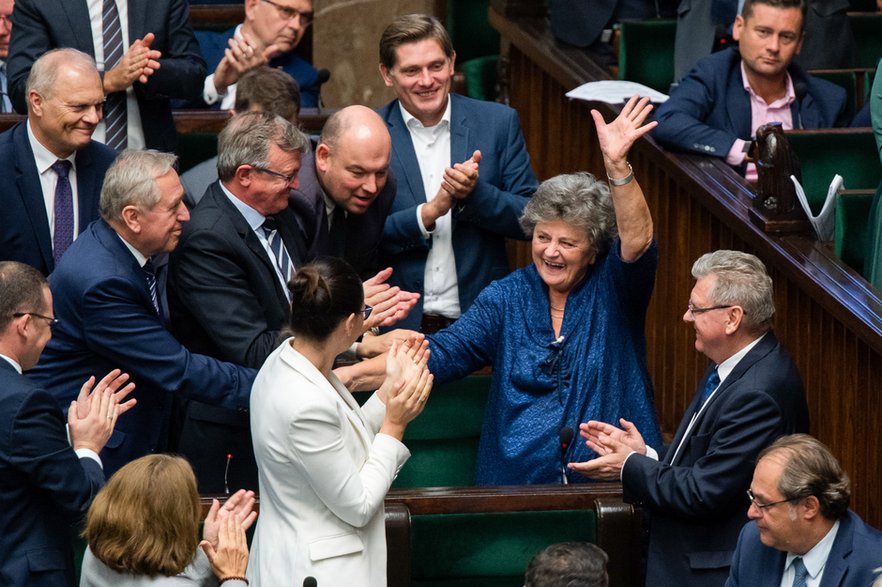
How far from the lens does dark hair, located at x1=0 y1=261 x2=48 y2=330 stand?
307cm

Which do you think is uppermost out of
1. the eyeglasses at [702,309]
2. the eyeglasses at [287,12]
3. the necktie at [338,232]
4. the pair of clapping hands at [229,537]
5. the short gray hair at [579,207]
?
the eyeglasses at [287,12]

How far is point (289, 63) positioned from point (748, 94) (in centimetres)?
168

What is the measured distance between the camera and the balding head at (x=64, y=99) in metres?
→ 4.02

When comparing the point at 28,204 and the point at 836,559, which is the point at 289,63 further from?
the point at 836,559

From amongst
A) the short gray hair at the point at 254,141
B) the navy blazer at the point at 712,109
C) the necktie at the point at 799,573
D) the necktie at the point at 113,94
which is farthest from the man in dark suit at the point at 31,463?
the navy blazer at the point at 712,109

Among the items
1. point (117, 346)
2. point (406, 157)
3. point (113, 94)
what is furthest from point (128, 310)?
point (113, 94)

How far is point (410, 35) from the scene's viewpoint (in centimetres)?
438

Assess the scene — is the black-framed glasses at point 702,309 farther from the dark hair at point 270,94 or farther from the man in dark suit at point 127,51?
the man in dark suit at point 127,51

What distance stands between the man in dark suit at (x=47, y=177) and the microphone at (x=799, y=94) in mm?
2174

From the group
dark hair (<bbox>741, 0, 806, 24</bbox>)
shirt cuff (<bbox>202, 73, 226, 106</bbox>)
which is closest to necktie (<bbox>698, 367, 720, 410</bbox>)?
dark hair (<bbox>741, 0, 806, 24</bbox>)

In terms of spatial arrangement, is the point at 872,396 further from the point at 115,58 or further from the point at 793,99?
the point at 115,58

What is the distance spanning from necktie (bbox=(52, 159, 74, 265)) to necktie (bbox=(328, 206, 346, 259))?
0.72 m

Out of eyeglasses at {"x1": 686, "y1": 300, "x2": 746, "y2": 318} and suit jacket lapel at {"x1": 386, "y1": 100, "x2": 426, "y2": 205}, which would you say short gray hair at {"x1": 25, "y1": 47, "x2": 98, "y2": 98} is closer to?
suit jacket lapel at {"x1": 386, "y1": 100, "x2": 426, "y2": 205}

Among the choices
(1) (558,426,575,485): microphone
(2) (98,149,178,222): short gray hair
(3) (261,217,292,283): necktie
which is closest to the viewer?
(2) (98,149,178,222): short gray hair
